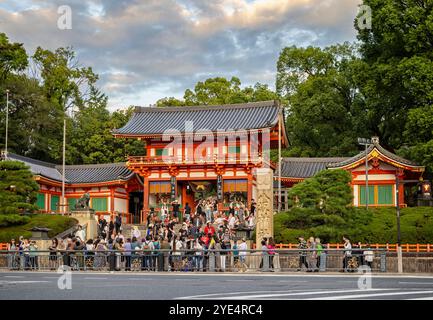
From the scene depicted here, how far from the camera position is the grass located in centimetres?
3897

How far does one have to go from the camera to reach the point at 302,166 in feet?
174

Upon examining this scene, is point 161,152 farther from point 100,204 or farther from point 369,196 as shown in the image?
point 369,196

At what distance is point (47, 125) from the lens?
62781 mm

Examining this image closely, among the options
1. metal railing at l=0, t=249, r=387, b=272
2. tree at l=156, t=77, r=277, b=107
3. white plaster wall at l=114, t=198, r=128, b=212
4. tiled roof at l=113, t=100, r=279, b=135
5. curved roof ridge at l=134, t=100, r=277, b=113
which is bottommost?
metal railing at l=0, t=249, r=387, b=272

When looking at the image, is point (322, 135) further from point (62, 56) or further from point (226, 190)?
point (62, 56)

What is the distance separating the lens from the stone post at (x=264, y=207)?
32031mm

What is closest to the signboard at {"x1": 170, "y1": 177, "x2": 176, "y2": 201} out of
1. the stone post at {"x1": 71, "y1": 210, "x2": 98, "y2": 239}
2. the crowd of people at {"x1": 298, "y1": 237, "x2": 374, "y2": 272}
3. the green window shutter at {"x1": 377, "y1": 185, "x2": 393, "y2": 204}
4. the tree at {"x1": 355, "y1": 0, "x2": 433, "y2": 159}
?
the stone post at {"x1": 71, "y1": 210, "x2": 98, "y2": 239}

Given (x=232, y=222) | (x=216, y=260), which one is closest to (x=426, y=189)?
(x=216, y=260)

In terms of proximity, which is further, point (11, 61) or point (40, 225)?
point (11, 61)

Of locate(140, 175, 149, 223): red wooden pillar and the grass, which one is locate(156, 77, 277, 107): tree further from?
the grass

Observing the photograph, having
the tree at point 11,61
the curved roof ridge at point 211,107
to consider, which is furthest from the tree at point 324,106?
the tree at point 11,61

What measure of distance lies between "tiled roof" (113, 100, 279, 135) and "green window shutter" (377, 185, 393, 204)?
10072 millimetres

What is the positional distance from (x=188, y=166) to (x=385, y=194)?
15.7m
